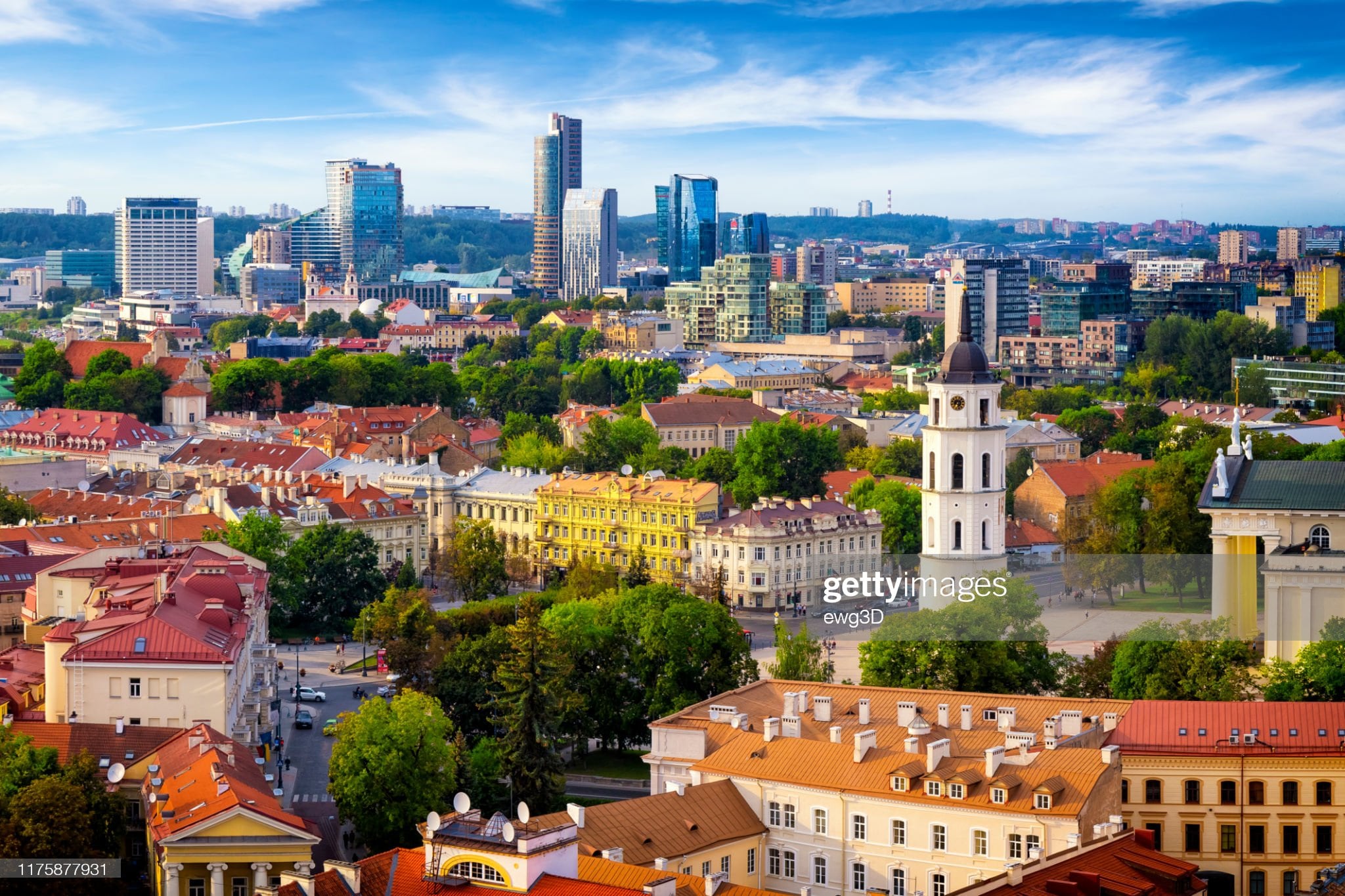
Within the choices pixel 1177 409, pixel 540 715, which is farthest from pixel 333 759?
pixel 1177 409

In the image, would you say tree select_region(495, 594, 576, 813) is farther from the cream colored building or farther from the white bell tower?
the white bell tower

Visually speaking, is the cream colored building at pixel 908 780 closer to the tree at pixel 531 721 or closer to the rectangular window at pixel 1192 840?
the rectangular window at pixel 1192 840

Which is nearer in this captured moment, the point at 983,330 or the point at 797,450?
the point at 797,450

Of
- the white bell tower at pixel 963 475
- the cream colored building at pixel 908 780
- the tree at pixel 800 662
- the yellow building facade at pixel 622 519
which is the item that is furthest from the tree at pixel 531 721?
the yellow building facade at pixel 622 519

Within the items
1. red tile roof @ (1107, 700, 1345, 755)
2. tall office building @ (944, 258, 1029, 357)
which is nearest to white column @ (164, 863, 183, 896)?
red tile roof @ (1107, 700, 1345, 755)

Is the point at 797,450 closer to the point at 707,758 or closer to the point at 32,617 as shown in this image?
the point at 32,617

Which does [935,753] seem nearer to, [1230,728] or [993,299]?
[1230,728]
